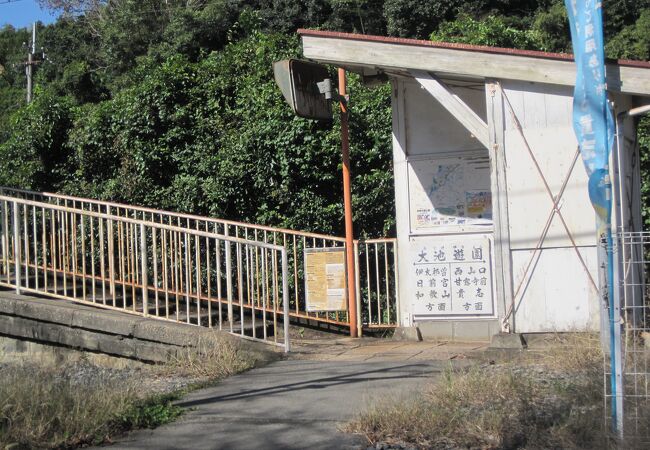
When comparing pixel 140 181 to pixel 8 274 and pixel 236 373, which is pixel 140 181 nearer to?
pixel 8 274

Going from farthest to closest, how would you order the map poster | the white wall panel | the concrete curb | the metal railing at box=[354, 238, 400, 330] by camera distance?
the metal railing at box=[354, 238, 400, 330] < the map poster < the concrete curb < the white wall panel

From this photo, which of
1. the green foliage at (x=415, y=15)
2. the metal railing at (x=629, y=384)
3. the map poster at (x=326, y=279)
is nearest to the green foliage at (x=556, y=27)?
the green foliage at (x=415, y=15)

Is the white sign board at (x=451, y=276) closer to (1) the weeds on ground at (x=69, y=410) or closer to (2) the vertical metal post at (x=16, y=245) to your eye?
(1) the weeds on ground at (x=69, y=410)

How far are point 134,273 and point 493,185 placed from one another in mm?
4730

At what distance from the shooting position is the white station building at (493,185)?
795 cm

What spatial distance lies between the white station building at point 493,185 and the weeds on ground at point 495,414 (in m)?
1.99

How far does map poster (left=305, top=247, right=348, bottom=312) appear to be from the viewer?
9.41 m

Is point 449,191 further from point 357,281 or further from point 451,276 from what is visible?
point 357,281

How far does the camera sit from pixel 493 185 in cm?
823

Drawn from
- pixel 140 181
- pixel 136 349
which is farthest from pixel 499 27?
pixel 136 349

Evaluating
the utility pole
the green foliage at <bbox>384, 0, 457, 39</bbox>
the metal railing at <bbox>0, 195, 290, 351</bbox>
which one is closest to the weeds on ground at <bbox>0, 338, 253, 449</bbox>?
the metal railing at <bbox>0, 195, 290, 351</bbox>

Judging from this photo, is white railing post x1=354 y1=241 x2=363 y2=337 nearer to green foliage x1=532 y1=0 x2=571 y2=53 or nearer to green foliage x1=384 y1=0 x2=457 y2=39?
green foliage x1=532 y1=0 x2=571 y2=53

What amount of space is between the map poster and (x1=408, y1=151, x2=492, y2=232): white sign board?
3.51 ft

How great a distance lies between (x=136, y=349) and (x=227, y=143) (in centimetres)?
456
